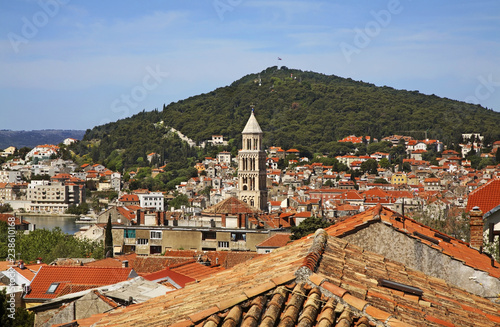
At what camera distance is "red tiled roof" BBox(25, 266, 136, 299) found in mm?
10688

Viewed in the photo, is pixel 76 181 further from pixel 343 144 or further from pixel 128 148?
pixel 343 144

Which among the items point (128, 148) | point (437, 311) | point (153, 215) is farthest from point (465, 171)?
point (437, 311)

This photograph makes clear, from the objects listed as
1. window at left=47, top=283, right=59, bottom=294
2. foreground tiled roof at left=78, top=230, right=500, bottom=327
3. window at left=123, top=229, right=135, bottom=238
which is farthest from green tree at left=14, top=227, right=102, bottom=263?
foreground tiled roof at left=78, top=230, right=500, bottom=327

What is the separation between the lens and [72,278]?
448 inches

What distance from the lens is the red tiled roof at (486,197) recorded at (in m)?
8.62

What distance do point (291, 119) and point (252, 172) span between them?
85892 millimetres

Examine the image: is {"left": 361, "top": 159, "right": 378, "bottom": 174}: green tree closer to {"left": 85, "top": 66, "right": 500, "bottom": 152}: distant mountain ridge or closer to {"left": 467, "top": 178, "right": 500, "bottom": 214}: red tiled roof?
{"left": 85, "top": 66, "right": 500, "bottom": 152}: distant mountain ridge

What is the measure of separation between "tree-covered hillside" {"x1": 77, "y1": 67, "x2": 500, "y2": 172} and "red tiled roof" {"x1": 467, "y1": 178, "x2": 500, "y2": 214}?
101652mm

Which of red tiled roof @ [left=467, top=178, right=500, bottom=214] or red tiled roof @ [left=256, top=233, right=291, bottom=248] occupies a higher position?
red tiled roof @ [left=467, top=178, right=500, bottom=214]

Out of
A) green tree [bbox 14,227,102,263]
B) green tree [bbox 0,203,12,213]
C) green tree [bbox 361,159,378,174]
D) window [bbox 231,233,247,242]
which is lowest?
green tree [bbox 0,203,12,213]

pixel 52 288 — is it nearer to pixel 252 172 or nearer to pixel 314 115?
pixel 252 172

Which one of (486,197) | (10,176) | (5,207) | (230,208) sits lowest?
(5,207)

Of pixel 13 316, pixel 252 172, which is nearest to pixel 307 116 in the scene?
pixel 252 172

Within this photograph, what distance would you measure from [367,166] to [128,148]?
4611 centimetres
